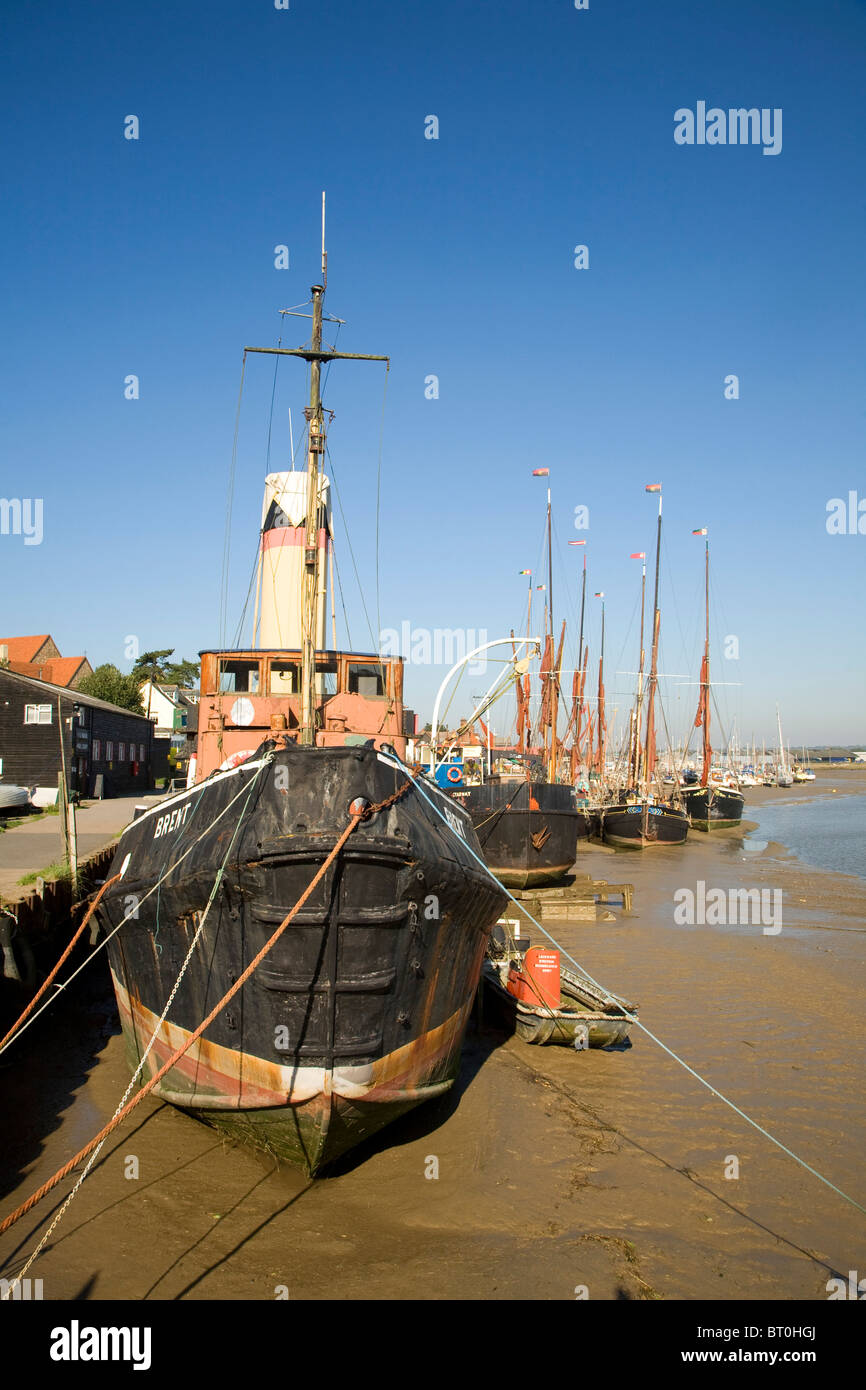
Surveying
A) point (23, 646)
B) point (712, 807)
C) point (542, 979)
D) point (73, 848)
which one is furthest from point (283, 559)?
point (23, 646)

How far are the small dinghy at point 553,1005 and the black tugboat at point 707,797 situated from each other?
38.9 meters

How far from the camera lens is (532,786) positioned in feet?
75.8

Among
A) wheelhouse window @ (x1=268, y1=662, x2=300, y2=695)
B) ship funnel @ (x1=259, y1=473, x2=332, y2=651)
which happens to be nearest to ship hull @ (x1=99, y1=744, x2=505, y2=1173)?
wheelhouse window @ (x1=268, y1=662, x2=300, y2=695)

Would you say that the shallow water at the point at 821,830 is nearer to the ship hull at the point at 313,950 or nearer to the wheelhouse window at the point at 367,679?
the wheelhouse window at the point at 367,679

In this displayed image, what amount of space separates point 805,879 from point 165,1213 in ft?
85.2

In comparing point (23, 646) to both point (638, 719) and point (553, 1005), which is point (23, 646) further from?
point (553, 1005)

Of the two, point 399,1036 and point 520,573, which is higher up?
point 520,573

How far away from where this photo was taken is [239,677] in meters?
11.1

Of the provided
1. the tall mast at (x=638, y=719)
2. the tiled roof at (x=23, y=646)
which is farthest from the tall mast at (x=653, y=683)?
the tiled roof at (x=23, y=646)

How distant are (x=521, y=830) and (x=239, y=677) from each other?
1351 cm

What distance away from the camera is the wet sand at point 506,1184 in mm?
6066
